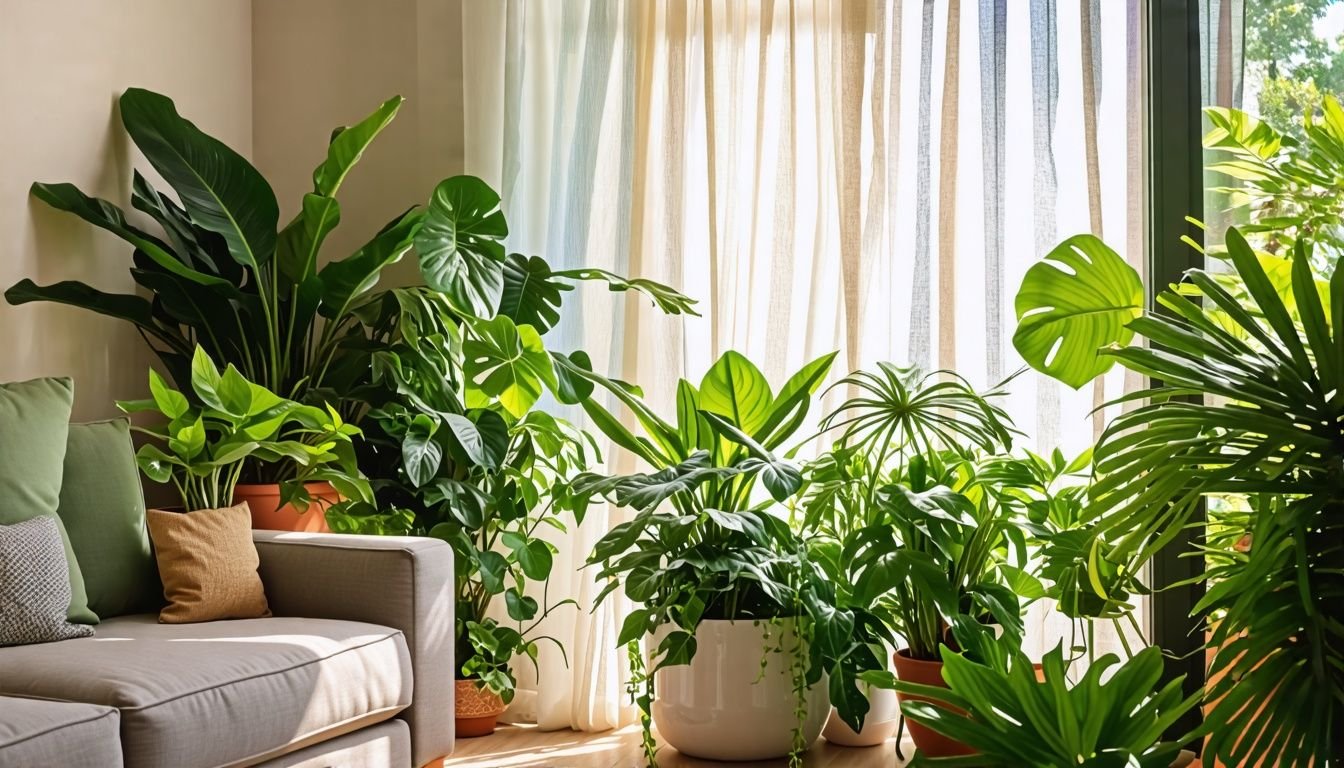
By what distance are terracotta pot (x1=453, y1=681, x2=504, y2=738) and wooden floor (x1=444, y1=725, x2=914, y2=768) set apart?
0.03 m

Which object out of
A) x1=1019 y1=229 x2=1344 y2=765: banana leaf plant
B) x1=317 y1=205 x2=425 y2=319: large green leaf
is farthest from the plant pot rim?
x1=1019 y1=229 x2=1344 y2=765: banana leaf plant

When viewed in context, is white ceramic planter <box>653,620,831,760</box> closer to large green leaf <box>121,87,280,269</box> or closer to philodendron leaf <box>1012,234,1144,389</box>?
philodendron leaf <box>1012,234,1144,389</box>

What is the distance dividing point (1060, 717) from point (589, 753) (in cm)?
160

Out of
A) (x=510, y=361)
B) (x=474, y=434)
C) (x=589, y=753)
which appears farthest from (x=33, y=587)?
(x=589, y=753)

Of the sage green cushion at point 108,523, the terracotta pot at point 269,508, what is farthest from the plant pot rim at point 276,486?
the sage green cushion at point 108,523

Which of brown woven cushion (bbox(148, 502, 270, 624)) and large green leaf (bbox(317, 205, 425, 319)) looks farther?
large green leaf (bbox(317, 205, 425, 319))

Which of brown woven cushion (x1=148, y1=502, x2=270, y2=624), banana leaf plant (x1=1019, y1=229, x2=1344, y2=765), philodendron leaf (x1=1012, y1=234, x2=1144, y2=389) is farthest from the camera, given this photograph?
brown woven cushion (x1=148, y1=502, x2=270, y2=624)

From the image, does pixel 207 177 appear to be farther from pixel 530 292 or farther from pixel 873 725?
pixel 873 725

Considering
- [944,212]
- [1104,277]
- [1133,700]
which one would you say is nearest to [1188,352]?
[1104,277]

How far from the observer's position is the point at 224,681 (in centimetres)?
220

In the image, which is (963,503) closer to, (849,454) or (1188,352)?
(849,454)

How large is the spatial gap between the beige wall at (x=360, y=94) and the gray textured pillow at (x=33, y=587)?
4.95 feet

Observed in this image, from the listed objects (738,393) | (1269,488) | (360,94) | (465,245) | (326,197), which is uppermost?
(360,94)

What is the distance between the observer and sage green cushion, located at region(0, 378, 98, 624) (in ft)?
8.39
